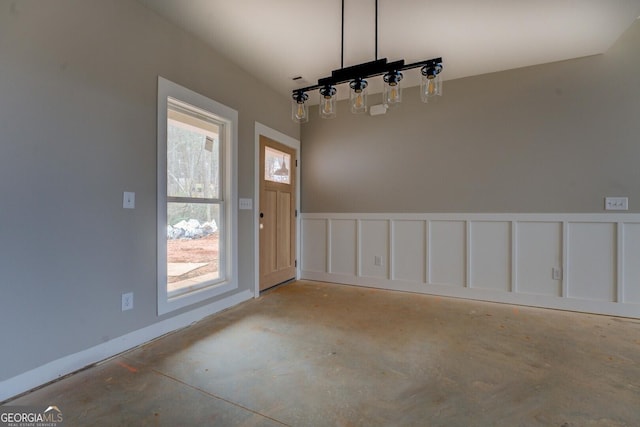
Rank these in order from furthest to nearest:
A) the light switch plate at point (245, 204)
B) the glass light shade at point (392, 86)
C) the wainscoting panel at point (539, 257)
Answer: the light switch plate at point (245, 204) < the wainscoting panel at point (539, 257) < the glass light shade at point (392, 86)

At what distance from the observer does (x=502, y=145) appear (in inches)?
130

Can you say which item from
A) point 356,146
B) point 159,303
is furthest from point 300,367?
point 356,146

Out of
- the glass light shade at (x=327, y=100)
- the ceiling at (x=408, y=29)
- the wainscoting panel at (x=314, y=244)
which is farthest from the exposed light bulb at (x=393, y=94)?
the wainscoting panel at (x=314, y=244)

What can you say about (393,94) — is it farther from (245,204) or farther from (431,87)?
(245,204)

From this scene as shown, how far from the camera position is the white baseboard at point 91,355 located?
162 cm

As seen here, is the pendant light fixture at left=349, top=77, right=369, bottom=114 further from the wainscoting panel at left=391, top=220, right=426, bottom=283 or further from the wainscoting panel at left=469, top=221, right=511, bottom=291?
the wainscoting panel at left=469, top=221, right=511, bottom=291

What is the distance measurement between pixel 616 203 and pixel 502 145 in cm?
119

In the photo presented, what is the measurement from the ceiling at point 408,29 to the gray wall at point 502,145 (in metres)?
0.30

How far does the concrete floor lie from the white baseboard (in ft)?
0.23

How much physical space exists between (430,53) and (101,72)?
2.89m

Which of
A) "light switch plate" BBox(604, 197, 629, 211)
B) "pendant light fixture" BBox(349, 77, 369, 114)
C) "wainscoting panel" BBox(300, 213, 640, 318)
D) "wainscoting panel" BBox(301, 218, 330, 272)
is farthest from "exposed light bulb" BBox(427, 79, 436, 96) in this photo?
"wainscoting panel" BBox(301, 218, 330, 272)

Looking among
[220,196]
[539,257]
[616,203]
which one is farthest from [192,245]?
[616,203]

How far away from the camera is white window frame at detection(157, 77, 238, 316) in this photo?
93.2 inches

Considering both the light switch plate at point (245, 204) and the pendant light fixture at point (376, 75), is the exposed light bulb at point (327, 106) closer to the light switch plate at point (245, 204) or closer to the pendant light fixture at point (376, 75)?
the pendant light fixture at point (376, 75)
